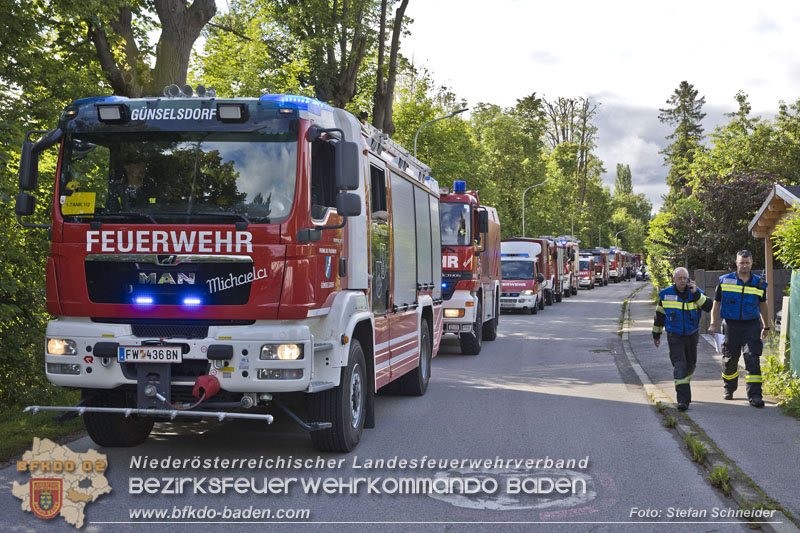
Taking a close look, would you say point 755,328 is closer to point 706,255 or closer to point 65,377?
point 65,377

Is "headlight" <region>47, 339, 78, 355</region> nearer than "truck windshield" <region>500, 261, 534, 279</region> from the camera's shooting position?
Yes

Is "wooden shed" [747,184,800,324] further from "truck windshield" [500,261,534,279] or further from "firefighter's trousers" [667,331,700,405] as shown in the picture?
"truck windshield" [500,261,534,279]

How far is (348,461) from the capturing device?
7406 millimetres

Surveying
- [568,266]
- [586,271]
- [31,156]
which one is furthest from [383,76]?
[586,271]

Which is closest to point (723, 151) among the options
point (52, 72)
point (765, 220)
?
point (765, 220)

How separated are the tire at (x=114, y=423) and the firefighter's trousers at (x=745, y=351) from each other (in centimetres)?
697

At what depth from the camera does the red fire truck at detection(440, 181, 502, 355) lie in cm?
1666

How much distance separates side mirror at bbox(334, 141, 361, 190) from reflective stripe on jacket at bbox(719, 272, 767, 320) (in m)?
5.66

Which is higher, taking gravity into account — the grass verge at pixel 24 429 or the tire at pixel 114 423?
the tire at pixel 114 423

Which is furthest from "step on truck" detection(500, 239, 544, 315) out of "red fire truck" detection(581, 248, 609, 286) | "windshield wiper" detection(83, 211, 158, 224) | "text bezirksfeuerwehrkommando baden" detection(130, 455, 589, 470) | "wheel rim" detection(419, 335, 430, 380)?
"red fire truck" detection(581, 248, 609, 286)

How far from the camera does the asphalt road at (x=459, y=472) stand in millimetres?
5688

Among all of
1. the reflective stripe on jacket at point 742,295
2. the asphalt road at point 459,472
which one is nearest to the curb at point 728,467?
the asphalt road at point 459,472

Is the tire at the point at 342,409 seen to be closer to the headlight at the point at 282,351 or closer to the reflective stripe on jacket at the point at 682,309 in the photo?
the headlight at the point at 282,351

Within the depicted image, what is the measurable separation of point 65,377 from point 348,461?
2.44 m
